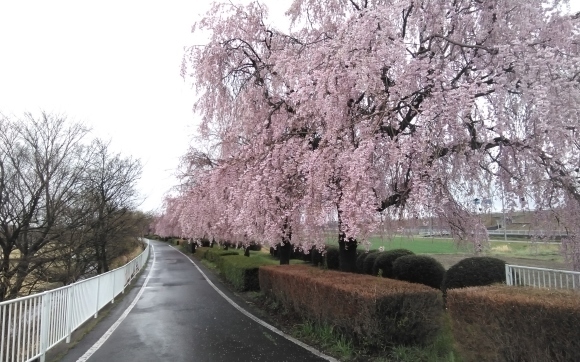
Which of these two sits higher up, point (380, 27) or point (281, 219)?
point (380, 27)

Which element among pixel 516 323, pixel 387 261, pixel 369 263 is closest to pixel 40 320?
pixel 516 323

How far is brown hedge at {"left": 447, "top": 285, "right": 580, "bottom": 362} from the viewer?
3596 mm

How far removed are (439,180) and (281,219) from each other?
130 inches

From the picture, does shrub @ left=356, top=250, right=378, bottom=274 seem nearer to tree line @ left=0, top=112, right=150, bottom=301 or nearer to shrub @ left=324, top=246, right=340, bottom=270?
shrub @ left=324, top=246, right=340, bottom=270

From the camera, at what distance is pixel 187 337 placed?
25.0ft

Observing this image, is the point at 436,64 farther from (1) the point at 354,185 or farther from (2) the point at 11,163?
(2) the point at 11,163

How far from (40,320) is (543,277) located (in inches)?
288

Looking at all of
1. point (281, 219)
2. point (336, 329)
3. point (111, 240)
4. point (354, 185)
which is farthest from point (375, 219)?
point (111, 240)

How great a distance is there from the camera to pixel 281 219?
8.55 m

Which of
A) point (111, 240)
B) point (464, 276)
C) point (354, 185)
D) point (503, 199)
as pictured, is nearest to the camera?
point (354, 185)

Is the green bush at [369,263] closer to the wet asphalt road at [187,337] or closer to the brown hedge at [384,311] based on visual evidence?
the wet asphalt road at [187,337]

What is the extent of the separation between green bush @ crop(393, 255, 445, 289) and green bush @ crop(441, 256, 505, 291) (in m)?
1.77

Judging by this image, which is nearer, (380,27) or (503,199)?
(380,27)

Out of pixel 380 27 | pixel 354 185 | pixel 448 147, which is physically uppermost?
pixel 380 27
